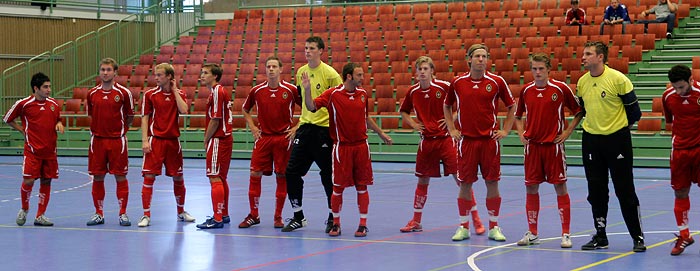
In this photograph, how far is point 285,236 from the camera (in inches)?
388

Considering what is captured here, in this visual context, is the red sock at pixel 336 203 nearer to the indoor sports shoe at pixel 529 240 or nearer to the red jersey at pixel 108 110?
the indoor sports shoe at pixel 529 240

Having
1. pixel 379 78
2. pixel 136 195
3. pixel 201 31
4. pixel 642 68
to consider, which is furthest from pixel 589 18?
pixel 136 195

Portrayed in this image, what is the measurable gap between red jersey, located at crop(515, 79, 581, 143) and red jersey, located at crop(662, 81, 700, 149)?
844 millimetres

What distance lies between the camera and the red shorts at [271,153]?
417 inches

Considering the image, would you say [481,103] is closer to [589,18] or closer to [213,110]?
[213,110]

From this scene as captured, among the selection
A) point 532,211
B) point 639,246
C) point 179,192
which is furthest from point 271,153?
point 639,246

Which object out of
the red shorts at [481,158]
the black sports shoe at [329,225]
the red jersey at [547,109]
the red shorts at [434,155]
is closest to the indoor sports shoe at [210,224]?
the black sports shoe at [329,225]

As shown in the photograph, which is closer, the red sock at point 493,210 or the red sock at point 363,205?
the red sock at point 493,210

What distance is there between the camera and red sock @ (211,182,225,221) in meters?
10.5

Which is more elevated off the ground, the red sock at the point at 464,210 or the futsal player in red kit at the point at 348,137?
the futsal player in red kit at the point at 348,137

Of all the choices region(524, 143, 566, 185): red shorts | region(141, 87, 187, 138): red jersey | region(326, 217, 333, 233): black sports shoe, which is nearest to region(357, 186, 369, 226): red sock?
Answer: region(326, 217, 333, 233): black sports shoe

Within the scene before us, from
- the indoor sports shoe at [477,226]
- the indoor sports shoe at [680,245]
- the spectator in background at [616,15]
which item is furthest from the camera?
the spectator in background at [616,15]

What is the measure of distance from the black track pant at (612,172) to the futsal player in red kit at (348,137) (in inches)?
88.3

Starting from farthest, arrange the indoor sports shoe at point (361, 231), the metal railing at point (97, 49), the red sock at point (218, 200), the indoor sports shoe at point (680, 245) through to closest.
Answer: the metal railing at point (97, 49)
the red sock at point (218, 200)
the indoor sports shoe at point (361, 231)
the indoor sports shoe at point (680, 245)
